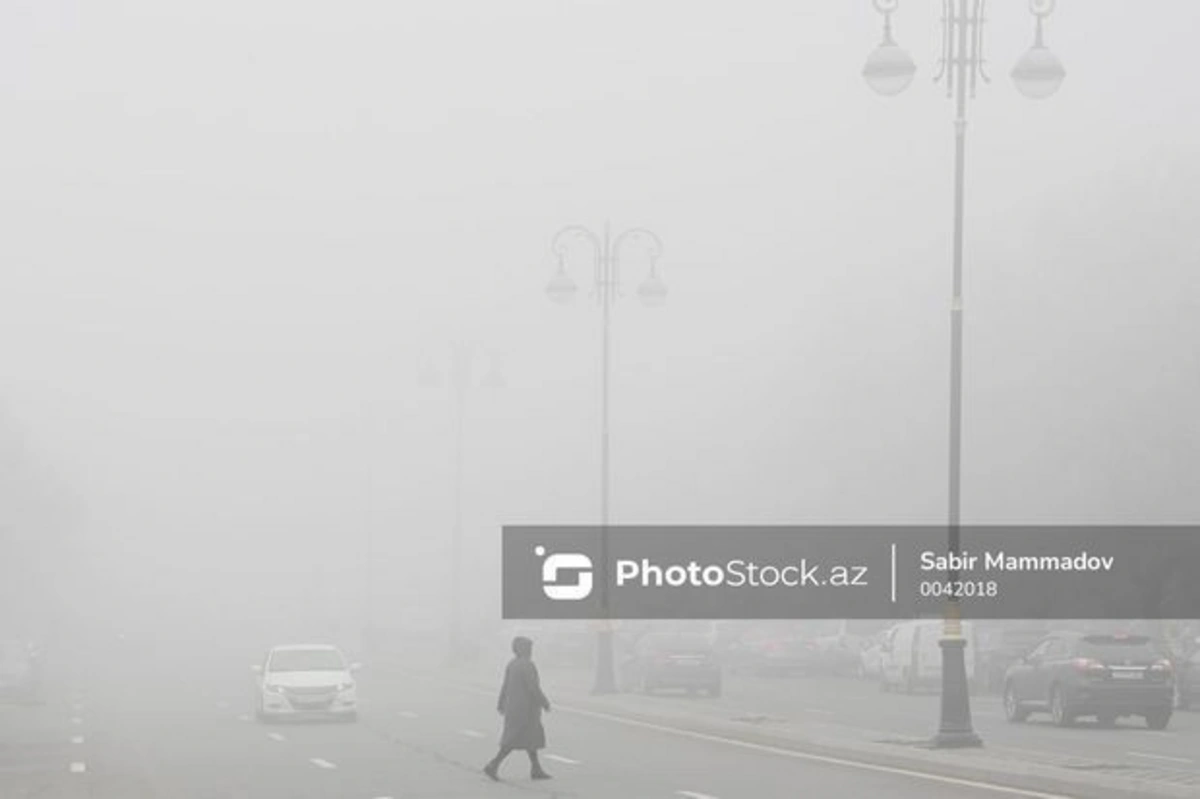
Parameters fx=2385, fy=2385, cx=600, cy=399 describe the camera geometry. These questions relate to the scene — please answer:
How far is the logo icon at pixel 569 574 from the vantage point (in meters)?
77.2

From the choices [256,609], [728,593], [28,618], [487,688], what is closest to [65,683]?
[487,688]

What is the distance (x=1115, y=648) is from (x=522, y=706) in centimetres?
1376

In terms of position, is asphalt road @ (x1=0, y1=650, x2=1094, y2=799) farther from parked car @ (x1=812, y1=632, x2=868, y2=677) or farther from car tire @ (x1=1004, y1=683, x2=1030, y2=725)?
parked car @ (x1=812, y1=632, x2=868, y2=677)

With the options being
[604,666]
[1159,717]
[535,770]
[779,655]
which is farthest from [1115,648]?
[779,655]

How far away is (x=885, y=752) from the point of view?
29.8 meters

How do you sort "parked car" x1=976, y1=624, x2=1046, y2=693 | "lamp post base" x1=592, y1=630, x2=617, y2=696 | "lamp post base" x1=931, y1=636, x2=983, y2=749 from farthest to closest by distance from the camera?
"parked car" x1=976, y1=624, x2=1046, y2=693, "lamp post base" x1=592, y1=630, x2=617, y2=696, "lamp post base" x1=931, y1=636, x2=983, y2=749

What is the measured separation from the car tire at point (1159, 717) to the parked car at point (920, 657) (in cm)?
1567

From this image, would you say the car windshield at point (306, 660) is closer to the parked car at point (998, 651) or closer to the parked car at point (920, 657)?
Answer: the parked car at point (920, 657)

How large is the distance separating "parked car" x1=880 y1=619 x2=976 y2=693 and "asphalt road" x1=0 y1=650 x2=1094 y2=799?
9874mm

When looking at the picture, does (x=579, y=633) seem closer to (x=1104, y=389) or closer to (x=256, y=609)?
Answer: (x=1104, y=389)

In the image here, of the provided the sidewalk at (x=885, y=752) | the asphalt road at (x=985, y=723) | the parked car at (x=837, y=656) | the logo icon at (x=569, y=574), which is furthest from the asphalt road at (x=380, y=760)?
the logo icon at (x=569, y=574)

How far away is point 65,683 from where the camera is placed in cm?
7062

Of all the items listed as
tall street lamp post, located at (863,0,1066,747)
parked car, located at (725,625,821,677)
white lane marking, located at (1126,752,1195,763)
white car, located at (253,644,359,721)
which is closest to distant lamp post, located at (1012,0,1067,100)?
tall street lamp post, located at (863,0,1066,747)

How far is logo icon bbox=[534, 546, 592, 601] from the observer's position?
253 feet
